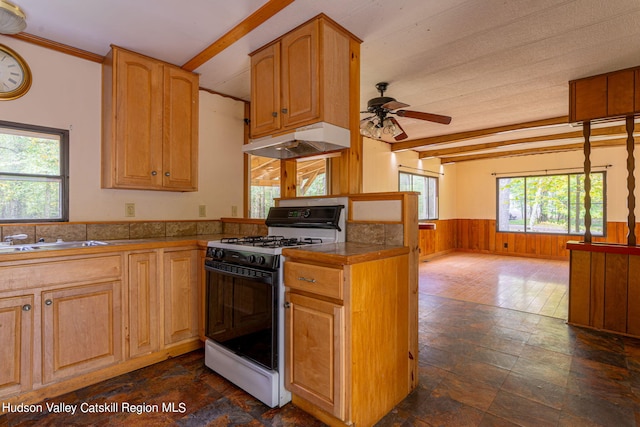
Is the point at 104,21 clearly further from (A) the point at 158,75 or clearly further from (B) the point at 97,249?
(B) the point at 97,249

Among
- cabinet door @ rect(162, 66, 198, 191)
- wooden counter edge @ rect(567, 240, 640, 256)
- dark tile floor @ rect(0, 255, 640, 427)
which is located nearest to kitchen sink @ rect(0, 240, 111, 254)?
cabinet door @ rect(162, 66, 198, 191)

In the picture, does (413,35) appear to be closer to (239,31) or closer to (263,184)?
(239,31)

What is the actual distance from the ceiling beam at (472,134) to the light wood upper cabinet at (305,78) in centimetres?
370

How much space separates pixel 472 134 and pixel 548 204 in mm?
3263

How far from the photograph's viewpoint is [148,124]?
2.58 metres

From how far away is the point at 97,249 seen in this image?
2.03m

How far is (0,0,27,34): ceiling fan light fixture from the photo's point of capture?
6.23ft

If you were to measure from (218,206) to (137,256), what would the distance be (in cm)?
118

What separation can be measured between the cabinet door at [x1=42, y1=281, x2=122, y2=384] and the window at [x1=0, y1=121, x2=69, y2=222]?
0.78 metres

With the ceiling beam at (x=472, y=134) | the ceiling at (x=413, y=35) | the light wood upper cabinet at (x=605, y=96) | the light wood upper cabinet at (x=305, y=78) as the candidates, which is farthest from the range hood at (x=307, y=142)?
the ceiling beam at (x=472, y=134)

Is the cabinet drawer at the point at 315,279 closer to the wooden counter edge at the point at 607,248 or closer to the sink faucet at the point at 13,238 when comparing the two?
the sink faucet at the point at 13,238

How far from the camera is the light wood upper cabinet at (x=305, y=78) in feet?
6.75

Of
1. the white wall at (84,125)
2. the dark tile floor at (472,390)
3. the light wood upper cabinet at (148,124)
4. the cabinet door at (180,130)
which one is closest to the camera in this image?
the dark tile floor at (472,390)

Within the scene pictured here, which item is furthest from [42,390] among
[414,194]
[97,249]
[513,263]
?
[513,263]
